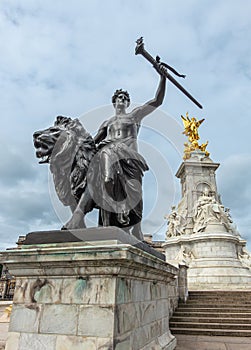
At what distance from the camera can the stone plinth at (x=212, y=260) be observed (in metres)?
16.9

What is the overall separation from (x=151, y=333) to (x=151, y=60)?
465 centimetres

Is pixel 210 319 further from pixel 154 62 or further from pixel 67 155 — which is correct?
pixel 154 62

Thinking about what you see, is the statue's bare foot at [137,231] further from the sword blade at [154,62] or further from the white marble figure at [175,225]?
the white marble figure at [175,225]

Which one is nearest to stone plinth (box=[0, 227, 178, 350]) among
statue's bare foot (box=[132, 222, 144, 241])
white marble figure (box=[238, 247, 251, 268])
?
statue's bare foot (box=[132, 222, 144, 241])

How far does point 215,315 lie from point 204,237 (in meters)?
10.7

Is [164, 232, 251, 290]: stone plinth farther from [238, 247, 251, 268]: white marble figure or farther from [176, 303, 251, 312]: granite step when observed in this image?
[176, 303, 251, 312]: granite step

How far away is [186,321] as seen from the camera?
949 centimetres

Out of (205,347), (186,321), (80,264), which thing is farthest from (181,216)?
(80,264)

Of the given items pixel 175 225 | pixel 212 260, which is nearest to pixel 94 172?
pixel 212 260

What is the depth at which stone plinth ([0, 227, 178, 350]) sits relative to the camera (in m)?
3.16

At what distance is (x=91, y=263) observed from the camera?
3.30 meters

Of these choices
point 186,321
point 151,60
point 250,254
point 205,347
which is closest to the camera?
point 151,60

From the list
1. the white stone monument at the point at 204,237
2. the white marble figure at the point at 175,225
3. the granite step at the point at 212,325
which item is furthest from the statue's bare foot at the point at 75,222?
the white marble figure at the point at 175,225

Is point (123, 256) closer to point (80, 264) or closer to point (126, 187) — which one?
point (80, 264)
